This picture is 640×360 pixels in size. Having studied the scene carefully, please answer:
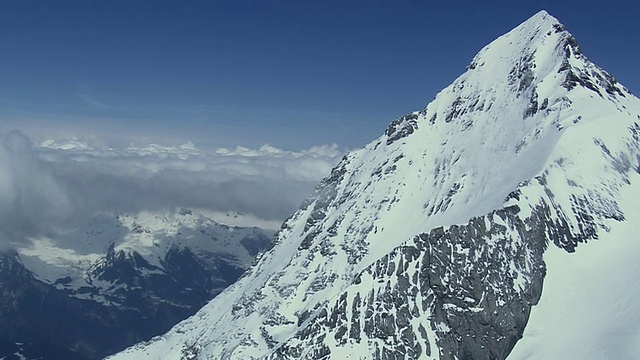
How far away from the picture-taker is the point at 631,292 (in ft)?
447

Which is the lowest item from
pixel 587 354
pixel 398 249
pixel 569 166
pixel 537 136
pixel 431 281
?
pixel 587 354

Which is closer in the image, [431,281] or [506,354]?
[506,354]

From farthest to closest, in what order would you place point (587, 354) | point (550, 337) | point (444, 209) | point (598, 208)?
point (444, 209) < point (598, 208) < point (550, 337) < point (587, 354)

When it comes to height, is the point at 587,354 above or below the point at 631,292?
below

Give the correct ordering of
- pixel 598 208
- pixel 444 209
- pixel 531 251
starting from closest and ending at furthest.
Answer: pixel 531 251, pixel 598 208, pixel 444 209

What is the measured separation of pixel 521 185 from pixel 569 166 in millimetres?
16895

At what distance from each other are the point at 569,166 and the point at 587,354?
179ft

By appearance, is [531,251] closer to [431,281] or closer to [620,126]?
[431,281]

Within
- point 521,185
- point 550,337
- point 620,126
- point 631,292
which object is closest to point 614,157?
point 620,126

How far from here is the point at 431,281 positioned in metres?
152

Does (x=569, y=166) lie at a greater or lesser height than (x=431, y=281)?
greater

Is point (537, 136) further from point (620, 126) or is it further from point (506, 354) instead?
point (506, 354)

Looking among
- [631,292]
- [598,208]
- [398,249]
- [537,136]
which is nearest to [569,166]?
[598,208]

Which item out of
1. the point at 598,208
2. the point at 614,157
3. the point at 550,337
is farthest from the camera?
the point at 614,157
